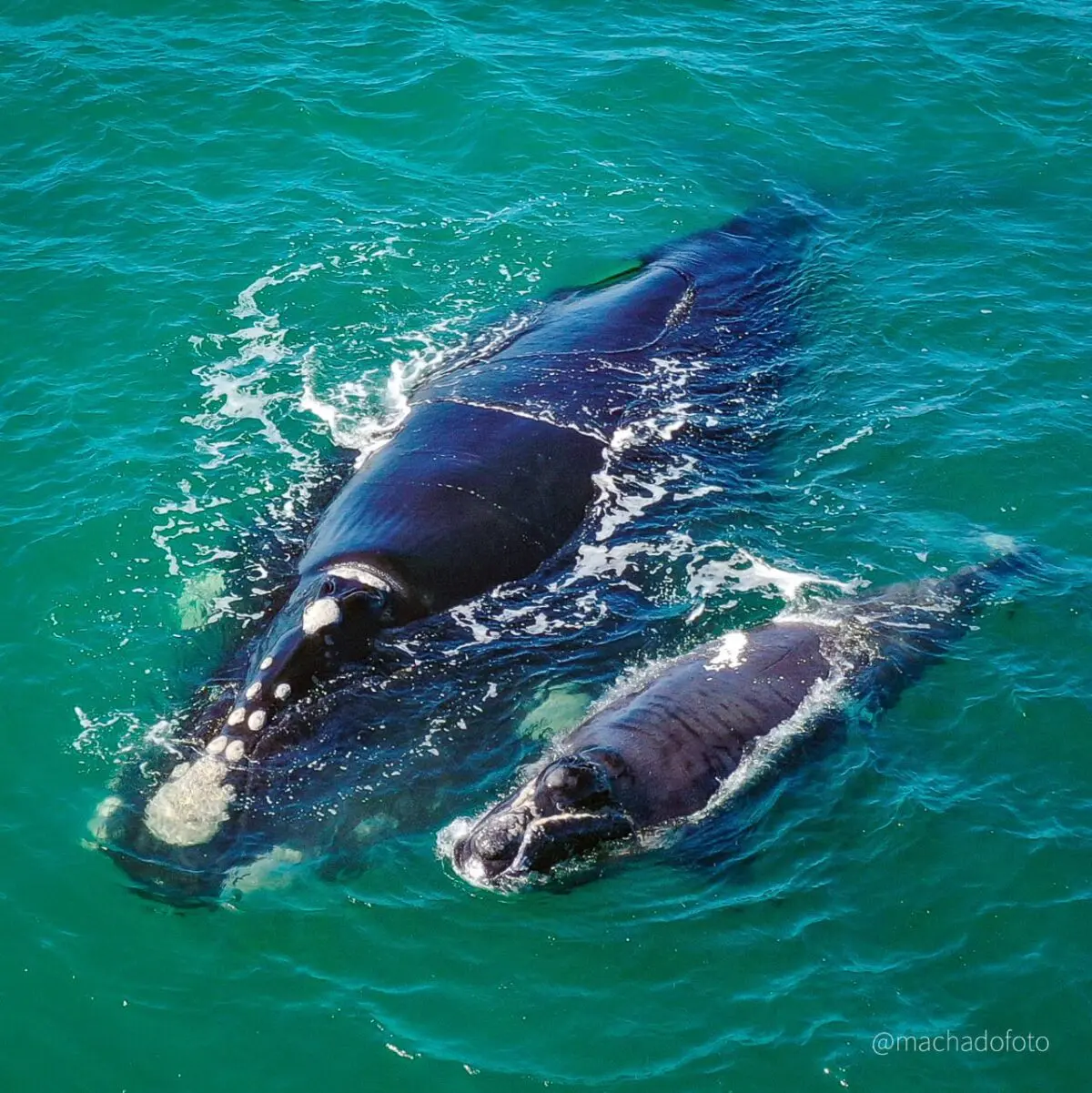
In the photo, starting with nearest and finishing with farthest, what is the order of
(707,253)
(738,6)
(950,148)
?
(707,253), (950,148), (738,6)

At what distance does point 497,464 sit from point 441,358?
524cm

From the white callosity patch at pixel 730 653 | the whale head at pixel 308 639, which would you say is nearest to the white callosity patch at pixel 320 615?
the whale head at pixel 308 639

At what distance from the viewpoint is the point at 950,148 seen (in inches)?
1345

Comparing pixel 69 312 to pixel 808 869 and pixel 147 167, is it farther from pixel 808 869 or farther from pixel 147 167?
pixel 808 869

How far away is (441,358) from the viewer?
26.1 metres

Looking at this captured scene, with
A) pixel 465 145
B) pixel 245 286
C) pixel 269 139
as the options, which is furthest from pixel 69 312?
pixel 465 145

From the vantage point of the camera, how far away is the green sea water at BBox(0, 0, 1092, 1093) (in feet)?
50.8

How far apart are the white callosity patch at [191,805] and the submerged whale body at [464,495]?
2 centimetres

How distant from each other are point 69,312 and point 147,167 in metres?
6.06

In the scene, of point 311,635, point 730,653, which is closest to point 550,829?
point 311,635

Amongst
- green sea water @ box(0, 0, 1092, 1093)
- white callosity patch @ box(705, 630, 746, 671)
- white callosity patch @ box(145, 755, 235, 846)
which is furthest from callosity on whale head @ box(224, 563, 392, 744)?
white callosity patch @ box(705, 630, 746, 671)

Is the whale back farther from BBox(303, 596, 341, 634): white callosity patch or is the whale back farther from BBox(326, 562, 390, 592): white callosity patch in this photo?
BBox(303, 596, 341, 634): white callosity patch

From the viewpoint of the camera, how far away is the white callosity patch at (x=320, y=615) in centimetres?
1855

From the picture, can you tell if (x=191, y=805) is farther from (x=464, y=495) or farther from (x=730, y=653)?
(x=730, y=653)
